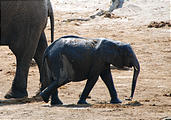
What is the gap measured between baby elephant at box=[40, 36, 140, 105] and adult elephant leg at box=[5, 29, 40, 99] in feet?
3.82

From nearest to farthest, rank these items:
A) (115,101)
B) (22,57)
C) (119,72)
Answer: (115,101), (22,57), (119,72)

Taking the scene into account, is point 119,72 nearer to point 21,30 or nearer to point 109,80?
point 21,30

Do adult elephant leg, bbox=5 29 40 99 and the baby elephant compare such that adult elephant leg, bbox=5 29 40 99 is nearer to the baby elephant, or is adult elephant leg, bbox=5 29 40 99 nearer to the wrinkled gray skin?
the wrinkled gray skin

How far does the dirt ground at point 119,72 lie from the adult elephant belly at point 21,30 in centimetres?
37

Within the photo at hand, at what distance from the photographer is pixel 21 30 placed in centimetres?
1051

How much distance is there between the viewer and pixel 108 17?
2133 cm

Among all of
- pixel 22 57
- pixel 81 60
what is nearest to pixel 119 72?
pixel 22 57

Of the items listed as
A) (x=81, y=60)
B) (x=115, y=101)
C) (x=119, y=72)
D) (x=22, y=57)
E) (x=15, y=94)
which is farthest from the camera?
(x=119, y=72)

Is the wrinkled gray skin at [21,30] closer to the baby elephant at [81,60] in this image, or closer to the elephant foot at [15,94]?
the elephant foot at [15,94]

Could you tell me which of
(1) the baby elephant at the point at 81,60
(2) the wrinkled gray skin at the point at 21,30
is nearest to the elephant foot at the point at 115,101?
(1) the baby elephant at the point at 81,60

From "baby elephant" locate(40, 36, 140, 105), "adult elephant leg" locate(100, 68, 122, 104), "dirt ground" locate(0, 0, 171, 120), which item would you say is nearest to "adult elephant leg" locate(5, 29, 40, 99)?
"dirt ground" locate(0, 0, 171, 120)

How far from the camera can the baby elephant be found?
928cm

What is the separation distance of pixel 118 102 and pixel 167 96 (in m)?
1.13

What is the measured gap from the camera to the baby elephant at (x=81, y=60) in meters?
9.28
